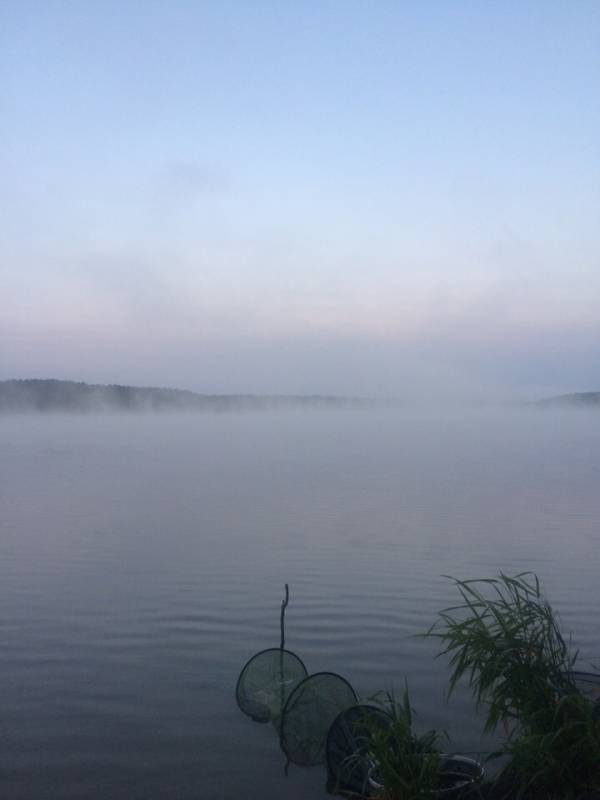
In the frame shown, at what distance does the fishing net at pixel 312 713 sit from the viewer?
6.54 m

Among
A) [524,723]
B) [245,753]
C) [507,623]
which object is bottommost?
[245,753]

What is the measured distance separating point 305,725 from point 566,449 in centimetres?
3938

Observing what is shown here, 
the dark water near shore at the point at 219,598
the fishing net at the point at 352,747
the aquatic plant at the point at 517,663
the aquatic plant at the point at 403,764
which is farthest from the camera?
the dark water near shore at the point at 219,598


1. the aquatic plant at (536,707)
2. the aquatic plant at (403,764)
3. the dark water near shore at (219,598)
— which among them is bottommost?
the dark water near shore at (219,598)

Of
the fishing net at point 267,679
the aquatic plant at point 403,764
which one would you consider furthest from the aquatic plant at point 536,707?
the fishing net at point 267,679

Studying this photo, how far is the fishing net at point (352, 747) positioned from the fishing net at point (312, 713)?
449 millimetres

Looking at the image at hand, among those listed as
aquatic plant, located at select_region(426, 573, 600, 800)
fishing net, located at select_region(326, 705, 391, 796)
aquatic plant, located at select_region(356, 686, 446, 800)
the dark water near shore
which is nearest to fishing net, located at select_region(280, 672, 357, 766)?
the dark water near shore

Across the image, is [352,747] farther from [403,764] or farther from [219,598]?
[219,598]

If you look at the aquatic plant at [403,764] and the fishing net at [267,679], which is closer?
the aquatic plant at [403,764]

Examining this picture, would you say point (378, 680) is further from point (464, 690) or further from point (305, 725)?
point (305, 725)

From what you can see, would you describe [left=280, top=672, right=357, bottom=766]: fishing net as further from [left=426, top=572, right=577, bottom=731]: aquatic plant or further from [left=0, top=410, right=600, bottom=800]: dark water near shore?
[left=426, top=572, right=577, bottom=731]: aquatic plant

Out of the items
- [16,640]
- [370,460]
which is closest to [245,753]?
[16,640]

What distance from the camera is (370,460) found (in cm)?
3566

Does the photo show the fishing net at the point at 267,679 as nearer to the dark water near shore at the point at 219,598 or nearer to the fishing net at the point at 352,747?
the dark water near shore at the point at 219,598
